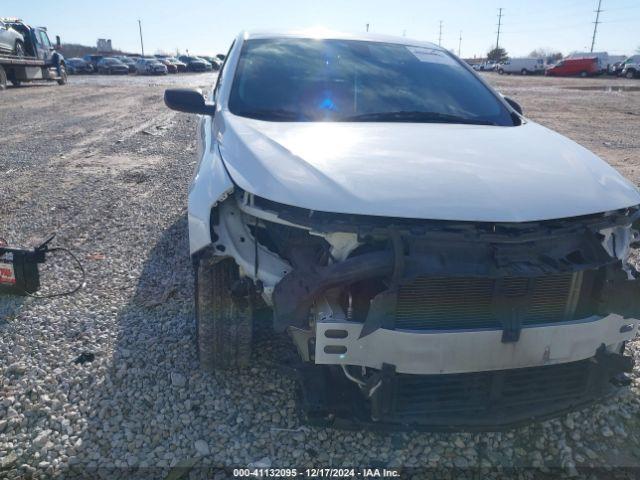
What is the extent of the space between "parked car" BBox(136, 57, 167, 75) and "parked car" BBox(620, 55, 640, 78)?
33.7 m

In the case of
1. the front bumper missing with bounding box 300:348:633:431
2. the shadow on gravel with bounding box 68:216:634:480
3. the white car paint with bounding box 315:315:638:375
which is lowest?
the shadow on gravel with bounding box 68:216:634:480

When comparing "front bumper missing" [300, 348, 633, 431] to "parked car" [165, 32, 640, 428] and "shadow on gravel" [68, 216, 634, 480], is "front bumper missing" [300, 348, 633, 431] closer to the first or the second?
"parked car" [165, 32, 640, 428]

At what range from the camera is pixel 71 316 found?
10.6 feet

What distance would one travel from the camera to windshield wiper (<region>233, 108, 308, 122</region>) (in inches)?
114

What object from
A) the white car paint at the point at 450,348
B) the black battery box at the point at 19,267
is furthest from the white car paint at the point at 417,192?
the black battery box at the point at 19,267

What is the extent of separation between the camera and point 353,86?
3299 millimetres

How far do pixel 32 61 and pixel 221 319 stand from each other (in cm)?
2290

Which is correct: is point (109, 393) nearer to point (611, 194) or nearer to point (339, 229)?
point (339, 229)

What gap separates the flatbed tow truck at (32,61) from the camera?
781 inches

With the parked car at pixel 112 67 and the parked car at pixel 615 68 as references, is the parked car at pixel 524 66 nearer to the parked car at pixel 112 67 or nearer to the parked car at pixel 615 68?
the parked car at pixel 615 68

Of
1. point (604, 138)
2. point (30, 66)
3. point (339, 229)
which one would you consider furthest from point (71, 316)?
point (30, 66)

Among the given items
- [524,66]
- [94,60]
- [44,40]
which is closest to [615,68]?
[524,66]

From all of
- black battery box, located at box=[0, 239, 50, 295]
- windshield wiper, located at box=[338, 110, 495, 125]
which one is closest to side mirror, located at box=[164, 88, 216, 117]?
windshield wiper, located at box=[338, 110, 495, 125]

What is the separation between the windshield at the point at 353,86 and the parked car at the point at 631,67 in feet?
128
